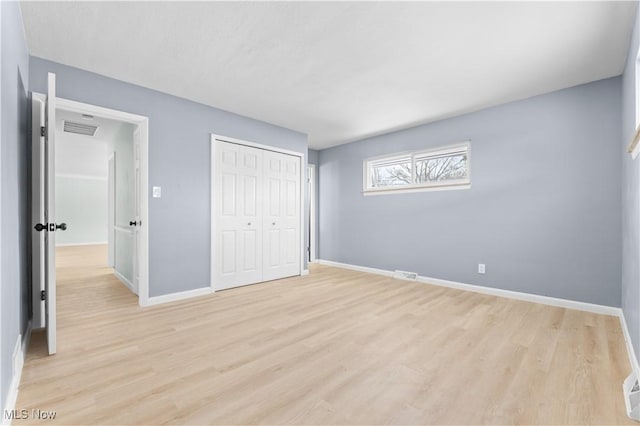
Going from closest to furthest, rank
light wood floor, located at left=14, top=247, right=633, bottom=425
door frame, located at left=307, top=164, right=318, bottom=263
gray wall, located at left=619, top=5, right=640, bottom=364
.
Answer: light wood floor, located at left=14, top=247, right=633, bottom=425
gray wall, located at left=619, top=5, right=640, bottom=364
door frame, located at left=307, top=164, right=318, bottom=263

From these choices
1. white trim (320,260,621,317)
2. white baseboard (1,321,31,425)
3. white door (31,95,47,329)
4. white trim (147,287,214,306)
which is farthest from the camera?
white trim (147,287,214,306)

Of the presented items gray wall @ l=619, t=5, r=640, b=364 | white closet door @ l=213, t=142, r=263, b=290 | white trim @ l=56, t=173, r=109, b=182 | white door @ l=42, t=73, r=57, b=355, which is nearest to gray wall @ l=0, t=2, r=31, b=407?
white door @ l=42, t=73, r=57, b=355

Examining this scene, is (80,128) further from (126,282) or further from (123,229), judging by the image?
(126,282)

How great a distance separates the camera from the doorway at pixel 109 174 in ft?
8.56

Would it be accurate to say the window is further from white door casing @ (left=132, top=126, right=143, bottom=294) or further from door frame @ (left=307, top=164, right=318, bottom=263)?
white door casing @ (left=132, top=126, right=143, bottom=294)

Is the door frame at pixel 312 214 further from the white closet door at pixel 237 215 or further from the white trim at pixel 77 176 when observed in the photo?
the white trim at pixel 77 176

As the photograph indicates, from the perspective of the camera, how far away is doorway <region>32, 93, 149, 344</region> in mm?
2609

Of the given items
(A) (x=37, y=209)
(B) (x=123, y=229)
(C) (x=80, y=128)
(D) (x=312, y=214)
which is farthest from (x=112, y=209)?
(D) (x=312, y=214)

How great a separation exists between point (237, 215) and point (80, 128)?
277 centimetres

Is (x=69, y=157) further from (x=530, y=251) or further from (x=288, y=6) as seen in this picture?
(x=530, y=251)

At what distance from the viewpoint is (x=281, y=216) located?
4.84m

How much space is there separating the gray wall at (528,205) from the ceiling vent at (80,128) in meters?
4.80

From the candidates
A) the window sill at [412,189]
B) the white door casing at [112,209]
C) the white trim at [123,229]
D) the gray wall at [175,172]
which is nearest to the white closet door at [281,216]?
the gray wall at [175,172]

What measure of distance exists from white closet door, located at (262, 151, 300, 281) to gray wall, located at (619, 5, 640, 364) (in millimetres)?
4004
